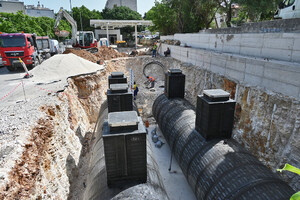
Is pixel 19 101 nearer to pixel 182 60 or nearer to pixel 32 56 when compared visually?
pixel 32 56

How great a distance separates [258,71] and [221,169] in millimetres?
5951

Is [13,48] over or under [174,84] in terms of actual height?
over

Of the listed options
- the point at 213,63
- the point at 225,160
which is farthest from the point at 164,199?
the point at 213,63

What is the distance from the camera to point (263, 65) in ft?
28.0

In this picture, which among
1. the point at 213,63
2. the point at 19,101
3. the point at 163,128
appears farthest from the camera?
the point at 213,63

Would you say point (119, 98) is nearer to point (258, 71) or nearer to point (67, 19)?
point (258, 71)

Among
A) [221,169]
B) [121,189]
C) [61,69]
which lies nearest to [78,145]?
[121,189]

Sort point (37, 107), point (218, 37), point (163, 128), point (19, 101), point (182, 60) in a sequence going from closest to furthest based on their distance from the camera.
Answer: point (37, 107), point (163, 128), point (19, 101), point (218, 37), point (182, 60)

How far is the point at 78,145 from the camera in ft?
32.8

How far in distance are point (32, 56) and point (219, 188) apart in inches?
735

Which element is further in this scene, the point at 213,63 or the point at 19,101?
the point at 213,63

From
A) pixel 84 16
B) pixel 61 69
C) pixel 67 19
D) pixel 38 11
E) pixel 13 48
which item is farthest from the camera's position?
pixel 38 11

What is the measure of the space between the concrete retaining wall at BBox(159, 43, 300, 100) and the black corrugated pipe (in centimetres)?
367

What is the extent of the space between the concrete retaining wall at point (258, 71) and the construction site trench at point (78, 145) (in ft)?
1.15
